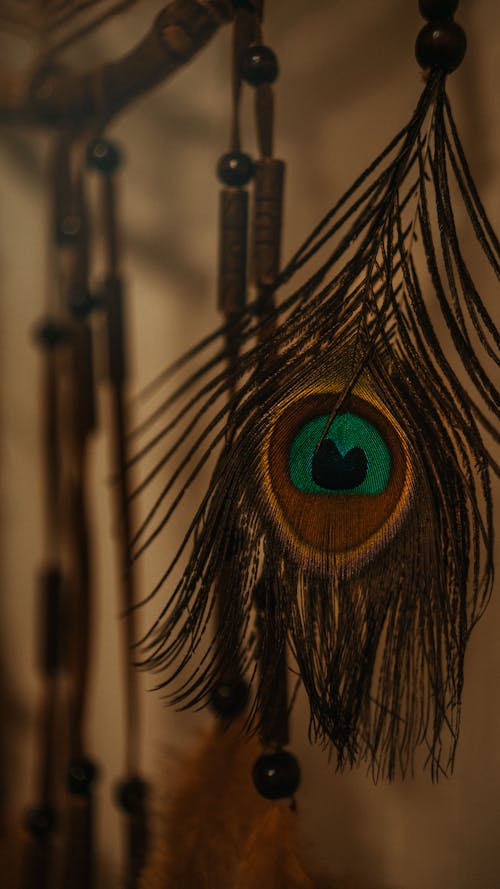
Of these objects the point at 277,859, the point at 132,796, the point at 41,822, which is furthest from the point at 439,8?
the point at 41,822

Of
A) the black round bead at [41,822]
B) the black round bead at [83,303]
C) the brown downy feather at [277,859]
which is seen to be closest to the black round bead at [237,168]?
the black round bead at [83,303]

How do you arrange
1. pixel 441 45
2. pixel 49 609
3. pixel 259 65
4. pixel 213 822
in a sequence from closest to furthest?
1. pixel 441 45
2. pixel 259 65
3. pixel 213 822
4. pixel 49 609

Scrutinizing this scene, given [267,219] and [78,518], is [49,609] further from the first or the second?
[267,219]

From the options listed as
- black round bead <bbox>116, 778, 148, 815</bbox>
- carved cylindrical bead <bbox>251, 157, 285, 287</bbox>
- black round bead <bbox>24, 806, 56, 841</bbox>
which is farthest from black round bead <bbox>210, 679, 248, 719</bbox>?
carved cylindrical bead <bbox>251, 157, 285, 287</bbox>

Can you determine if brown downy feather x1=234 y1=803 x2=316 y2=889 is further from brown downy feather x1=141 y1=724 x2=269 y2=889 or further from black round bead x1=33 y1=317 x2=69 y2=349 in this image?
black round bead x1=33 y1=317 x2=69 y2=349

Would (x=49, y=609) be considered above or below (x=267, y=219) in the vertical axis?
below

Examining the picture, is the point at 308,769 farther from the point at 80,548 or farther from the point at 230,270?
the point at 230,270
